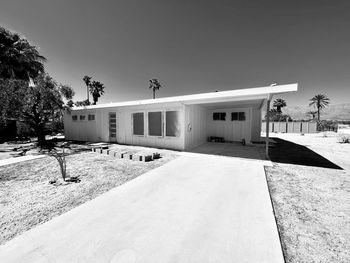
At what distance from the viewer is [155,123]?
8211mm

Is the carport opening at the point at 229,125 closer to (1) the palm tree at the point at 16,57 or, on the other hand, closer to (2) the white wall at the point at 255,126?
(2) the white wall at the point at 255,126

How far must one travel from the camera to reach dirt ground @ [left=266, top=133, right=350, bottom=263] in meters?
1.58

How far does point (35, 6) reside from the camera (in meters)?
6.55

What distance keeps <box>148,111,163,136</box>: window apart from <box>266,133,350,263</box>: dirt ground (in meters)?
5.69

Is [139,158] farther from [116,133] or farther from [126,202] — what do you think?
[116,133]

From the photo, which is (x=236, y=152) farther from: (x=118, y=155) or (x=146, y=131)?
(x=118, y=155)

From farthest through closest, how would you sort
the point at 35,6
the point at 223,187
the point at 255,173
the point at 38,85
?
the point at 38,85, the point at 35,6, the point at 255,173, the point at 223,187

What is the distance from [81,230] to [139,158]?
3636mm

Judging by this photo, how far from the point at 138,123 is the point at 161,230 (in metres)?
7.54

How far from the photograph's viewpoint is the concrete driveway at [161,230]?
1513 millimetres

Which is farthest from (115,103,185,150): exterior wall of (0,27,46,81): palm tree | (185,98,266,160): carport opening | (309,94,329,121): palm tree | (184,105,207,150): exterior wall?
(309,94,329,121): palm tree

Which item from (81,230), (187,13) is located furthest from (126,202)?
(187,13)

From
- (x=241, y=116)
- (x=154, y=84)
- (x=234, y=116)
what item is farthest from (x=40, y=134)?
(x=154, y=84)

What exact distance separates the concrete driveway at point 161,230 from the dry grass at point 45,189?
0.33 meters
